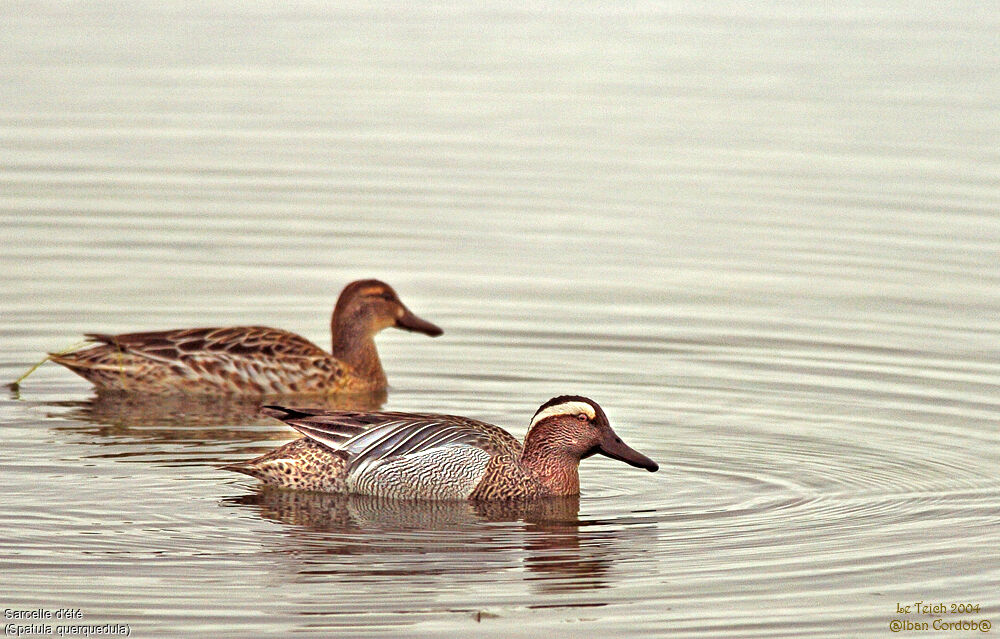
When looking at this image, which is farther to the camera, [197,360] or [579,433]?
[197,360]

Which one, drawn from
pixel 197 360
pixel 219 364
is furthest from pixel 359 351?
pixel 197 360

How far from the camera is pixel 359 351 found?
13.9 m

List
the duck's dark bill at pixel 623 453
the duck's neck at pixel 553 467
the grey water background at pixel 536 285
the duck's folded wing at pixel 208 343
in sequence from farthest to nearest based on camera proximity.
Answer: the duck's folded wing at pixel 208 343, the duck's neck at pixel 553 467, the duck's dark bill at pixel 623 453, the grey water background at pixel 536 285

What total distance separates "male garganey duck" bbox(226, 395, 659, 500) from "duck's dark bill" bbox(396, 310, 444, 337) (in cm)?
315

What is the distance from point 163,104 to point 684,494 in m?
11.9

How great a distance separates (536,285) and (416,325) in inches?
59.5

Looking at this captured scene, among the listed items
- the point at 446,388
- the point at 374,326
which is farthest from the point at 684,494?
the point at 374,326

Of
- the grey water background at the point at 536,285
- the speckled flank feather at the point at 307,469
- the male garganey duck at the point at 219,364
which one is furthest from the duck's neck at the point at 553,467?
the male garganey duck at the point at 219,364

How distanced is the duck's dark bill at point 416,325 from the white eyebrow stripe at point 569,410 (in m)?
3.20

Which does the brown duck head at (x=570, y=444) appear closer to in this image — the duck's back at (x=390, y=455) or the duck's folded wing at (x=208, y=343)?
the duck's back at (x=390, y=455)

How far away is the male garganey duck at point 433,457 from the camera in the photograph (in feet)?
34.9

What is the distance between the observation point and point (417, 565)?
9195 mm

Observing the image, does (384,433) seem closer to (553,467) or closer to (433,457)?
(433,457)

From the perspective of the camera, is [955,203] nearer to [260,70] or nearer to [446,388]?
[446,388]
